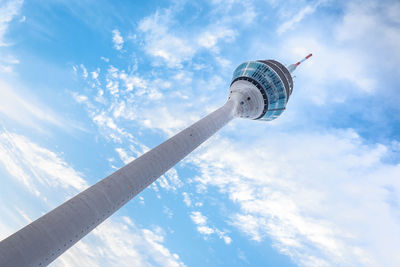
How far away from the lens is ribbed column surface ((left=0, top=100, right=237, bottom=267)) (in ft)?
42.8

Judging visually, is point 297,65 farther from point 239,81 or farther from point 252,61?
point 239,81

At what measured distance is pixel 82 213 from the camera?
666 inches

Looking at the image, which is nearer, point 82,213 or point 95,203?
point 82,213

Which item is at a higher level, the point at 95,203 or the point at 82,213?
the point at 95,203

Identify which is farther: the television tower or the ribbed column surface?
the television tower

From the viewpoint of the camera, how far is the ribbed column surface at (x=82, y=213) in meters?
13.0

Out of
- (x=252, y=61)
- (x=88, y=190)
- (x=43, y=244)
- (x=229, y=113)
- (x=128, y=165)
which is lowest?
(x=43, y=244)

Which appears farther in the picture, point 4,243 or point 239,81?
point 239,81

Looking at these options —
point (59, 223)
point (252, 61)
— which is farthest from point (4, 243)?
point (252, 61)

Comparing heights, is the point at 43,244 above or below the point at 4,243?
above

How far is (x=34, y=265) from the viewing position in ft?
44.0

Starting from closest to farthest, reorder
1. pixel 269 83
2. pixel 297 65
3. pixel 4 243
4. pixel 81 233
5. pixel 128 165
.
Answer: pixel 4 243
pixel 81 233
pixel 128 165
pixel 269 83
pixel 297 65

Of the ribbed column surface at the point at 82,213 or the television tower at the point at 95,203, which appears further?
the television tower at the point at 95,203

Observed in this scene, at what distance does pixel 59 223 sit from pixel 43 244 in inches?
59.5
